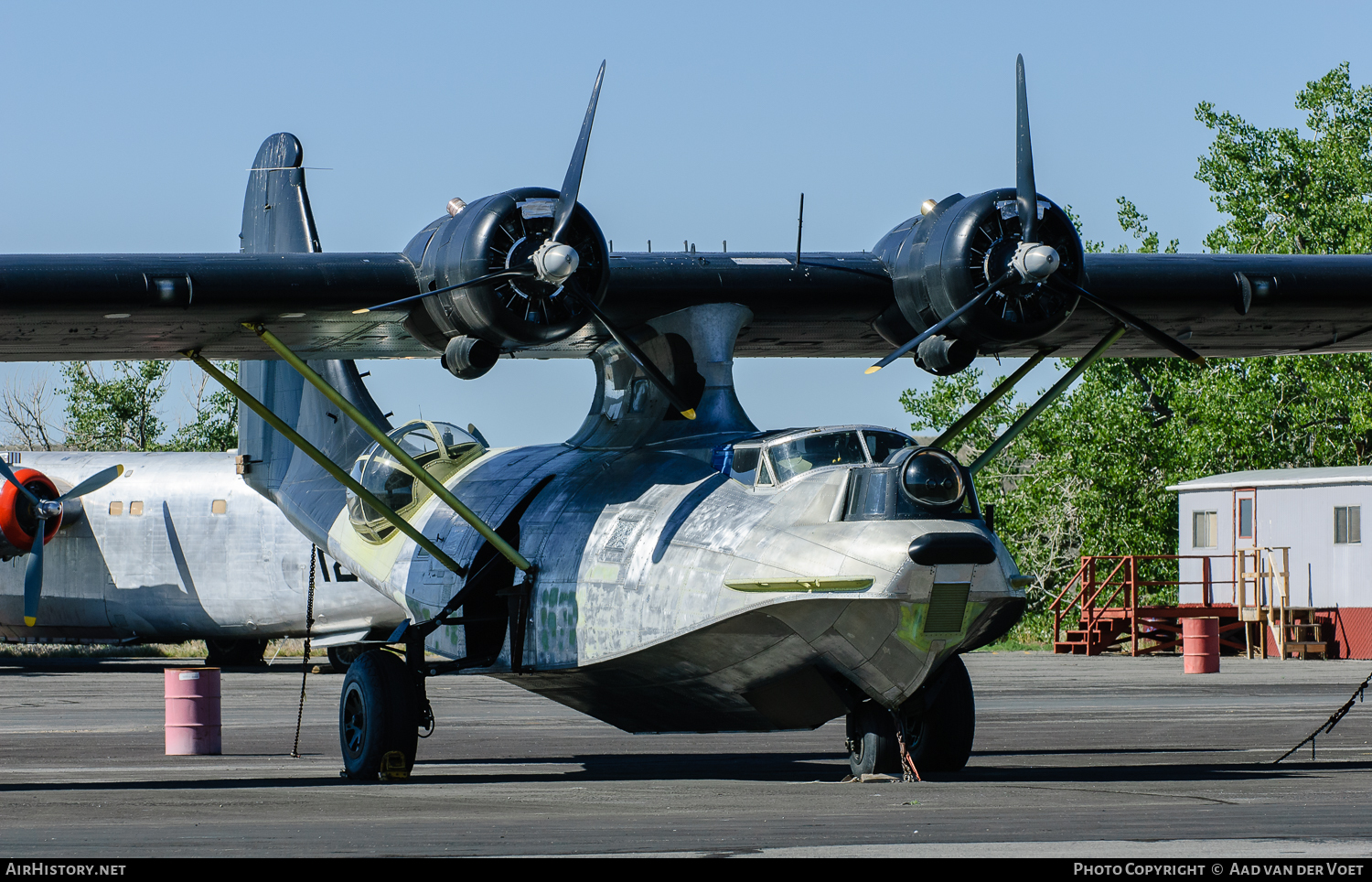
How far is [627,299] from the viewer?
14.8 m

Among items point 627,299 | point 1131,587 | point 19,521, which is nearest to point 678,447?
point 627,299

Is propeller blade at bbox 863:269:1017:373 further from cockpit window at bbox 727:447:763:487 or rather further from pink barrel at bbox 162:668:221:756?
pink barrel at bbox 162:668:221:756

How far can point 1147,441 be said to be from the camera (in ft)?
162

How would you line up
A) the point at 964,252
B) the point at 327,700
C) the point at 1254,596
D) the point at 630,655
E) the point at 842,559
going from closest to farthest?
the point at 842,559, the point at 630,655, the point at 964,252, the point at 327,700, the point at 1254,596

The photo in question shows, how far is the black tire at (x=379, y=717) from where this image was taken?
45.9 feet

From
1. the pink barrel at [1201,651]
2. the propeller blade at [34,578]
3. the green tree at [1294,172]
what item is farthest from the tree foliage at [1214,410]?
the propeller blade at [34,578]

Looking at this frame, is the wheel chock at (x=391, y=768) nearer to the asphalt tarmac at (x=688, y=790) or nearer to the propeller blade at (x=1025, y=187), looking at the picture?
the asphalt tarmac at (x=688, y=790)

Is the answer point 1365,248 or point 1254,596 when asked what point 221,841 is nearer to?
point 1254,596

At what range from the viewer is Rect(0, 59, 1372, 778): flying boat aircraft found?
1212 centimetres

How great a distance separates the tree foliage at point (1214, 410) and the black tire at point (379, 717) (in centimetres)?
3392

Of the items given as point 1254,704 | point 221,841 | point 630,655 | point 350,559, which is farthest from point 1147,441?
point 221,841

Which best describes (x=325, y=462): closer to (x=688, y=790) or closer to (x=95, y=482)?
(x=688, y=790)

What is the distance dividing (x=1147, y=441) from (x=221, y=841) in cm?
4327

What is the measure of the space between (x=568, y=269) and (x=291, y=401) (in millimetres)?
7059
